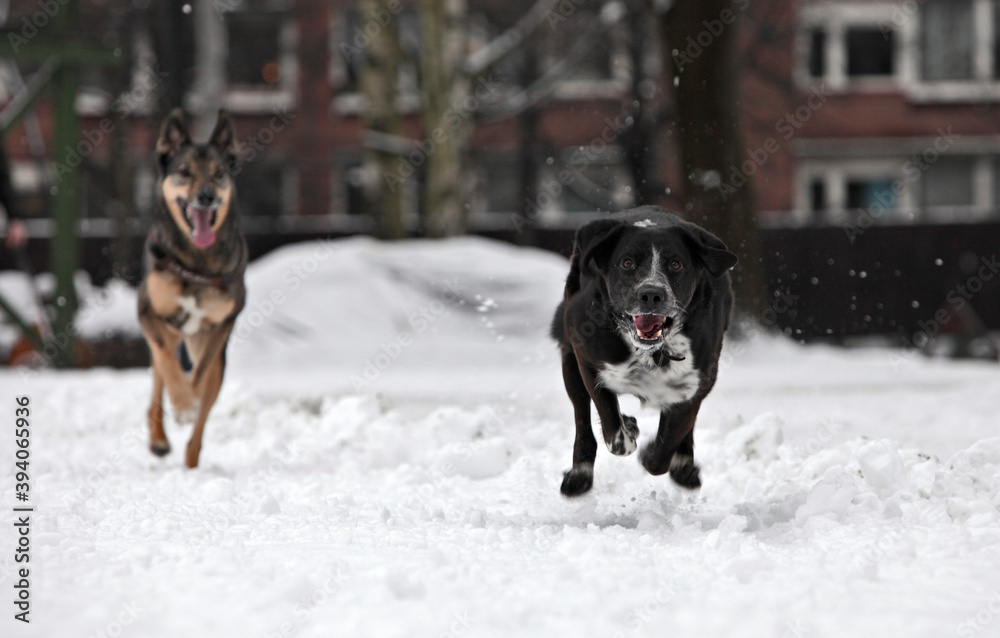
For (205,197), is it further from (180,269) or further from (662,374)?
(662,374)

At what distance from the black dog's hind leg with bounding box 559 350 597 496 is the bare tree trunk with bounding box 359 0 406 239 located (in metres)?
12.2

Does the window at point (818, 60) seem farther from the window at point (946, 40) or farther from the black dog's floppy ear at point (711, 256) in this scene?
the black dog's floppy ear at point (711, 256)

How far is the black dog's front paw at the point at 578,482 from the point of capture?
15.0 feet

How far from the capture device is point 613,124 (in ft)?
65.4

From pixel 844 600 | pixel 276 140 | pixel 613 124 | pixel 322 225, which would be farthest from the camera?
pixel 276 140

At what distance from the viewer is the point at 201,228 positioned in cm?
577

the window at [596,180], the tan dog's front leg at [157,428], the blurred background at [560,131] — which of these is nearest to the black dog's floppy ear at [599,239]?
the tan dog's front leg at [157,428]

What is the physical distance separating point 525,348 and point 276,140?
1705 centimetres

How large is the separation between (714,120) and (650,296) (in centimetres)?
848

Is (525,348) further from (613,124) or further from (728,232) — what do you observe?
(613,124)

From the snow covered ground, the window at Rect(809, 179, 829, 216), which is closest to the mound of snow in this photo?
the snow covered ground

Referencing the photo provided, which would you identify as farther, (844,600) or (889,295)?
(889,295)

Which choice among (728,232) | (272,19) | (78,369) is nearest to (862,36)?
(272,19)

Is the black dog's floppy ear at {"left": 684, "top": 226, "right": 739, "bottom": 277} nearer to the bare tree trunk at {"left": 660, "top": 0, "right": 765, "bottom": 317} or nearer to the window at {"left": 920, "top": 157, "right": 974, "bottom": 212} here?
the bare tree trunk at {"left": 660, "top": 0, "right": 765, "bottom": 317}
